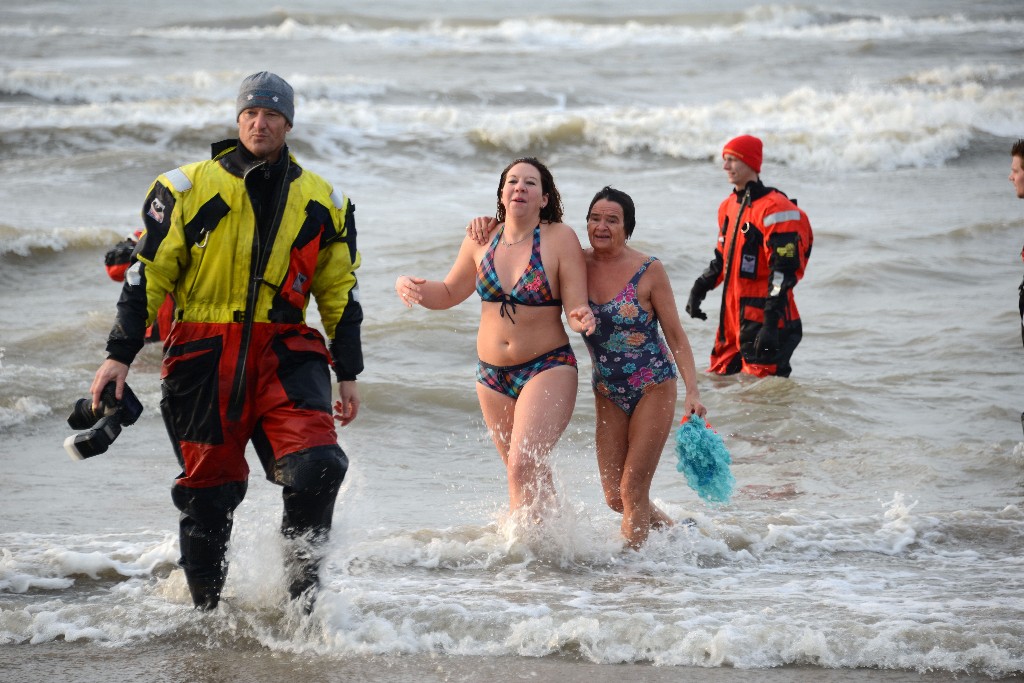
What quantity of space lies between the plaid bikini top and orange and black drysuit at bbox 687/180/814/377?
2.74 metres

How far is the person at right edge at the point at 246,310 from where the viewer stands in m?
4.31

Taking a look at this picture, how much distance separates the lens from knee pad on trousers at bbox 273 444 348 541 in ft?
14.2

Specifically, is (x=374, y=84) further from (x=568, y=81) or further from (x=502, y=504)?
(x=502, y=504)

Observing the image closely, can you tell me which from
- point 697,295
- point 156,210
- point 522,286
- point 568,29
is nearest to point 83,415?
point 156,210

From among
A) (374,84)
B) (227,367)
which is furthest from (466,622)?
(374,84)

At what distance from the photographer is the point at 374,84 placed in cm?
2772

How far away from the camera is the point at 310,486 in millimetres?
4355

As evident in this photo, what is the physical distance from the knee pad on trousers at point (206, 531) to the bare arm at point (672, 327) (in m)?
2.08

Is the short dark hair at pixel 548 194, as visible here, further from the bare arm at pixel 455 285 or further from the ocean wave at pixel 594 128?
the ocean wave at pixel 594 128

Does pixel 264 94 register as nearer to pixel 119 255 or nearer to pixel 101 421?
pixel 101 421

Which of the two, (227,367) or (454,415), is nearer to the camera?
(227,367)

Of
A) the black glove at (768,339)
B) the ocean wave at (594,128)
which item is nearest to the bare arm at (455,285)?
the black glove at (768,339)

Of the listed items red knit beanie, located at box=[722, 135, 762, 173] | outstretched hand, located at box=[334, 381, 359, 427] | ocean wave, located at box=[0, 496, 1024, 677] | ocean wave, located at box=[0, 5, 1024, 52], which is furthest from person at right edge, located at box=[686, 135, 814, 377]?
ocean wave, located at box=[0, 5, 1024, 52]

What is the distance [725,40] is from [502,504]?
35465 mm
